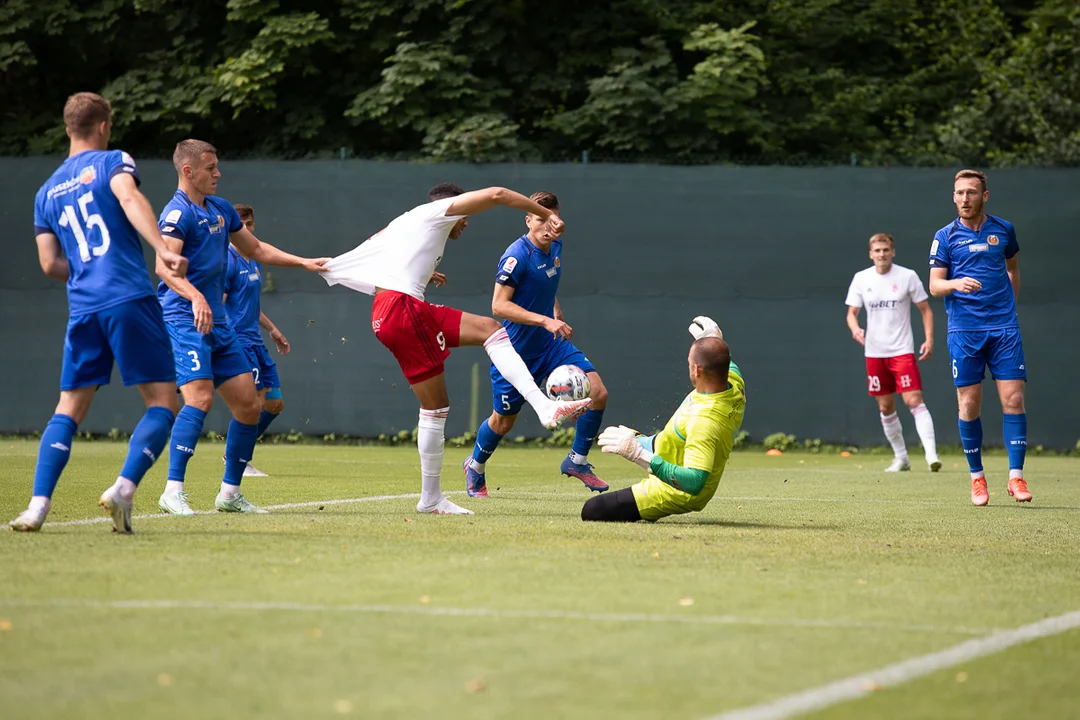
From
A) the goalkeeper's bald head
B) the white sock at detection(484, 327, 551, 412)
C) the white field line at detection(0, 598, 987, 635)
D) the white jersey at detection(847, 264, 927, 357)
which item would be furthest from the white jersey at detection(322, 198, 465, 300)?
the white jersey at detection(847, 264, 927, 357)

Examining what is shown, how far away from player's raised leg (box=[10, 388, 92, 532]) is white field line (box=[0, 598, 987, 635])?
181cm

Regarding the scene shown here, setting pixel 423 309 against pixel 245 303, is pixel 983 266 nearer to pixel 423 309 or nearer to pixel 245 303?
pixel 423 309

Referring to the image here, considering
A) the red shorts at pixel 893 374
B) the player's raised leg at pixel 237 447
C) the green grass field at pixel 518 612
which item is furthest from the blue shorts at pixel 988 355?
the player's raised leg at pixel 237 447

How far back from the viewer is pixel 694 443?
7211mm

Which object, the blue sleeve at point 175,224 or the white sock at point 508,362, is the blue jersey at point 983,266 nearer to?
the white sock at point 508,362

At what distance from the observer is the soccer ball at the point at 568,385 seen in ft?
27.1

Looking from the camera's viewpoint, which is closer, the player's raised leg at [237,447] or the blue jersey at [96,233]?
the blue jersey at [96,233]

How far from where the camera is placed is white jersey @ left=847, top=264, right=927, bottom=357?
13.9 meters

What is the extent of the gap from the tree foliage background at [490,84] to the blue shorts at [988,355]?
9356mm

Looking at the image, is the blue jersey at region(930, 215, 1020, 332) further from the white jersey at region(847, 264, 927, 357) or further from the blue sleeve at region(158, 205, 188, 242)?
the blue sleeve at region(158, 205, 188, 242)

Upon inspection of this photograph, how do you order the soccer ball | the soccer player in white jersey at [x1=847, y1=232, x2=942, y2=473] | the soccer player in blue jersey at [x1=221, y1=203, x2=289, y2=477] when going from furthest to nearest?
the soccer player in white jersey at [x1=847, y1=232, x2=942, y2=473]
the soccer player in blue jersey at [x1=221, y1=203, x2=289, y2=477]
the soccer ball

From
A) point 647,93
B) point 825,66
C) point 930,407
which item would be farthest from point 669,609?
point 825,66

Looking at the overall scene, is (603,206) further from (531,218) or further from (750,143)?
(531,218)

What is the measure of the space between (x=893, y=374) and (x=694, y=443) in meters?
7.42
